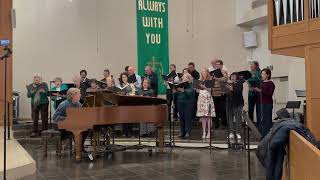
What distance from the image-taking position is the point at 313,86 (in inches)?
243

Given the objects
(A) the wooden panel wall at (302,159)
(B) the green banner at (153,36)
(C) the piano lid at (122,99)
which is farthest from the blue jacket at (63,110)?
(B) the green banner at (153,36)

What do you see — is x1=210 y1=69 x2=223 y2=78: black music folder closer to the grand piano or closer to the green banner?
the grand piano

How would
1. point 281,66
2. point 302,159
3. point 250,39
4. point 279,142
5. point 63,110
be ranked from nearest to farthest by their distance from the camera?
point 302,159 < point 279,142 < point 63,110 < point 281,66 < point 250,39

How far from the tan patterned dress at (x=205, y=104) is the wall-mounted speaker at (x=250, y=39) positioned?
171 inches

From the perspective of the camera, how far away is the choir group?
7.44 m

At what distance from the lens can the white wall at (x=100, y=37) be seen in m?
10.7

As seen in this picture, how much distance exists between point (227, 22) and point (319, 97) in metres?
6.72

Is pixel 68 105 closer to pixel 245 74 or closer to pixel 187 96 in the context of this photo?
pixel 187 96

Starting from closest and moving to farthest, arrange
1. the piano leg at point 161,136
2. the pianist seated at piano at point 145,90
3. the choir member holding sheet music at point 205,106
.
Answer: the piano leg at point 161,136, the choir member holding sheet music at point 205,106, the pianist seated at piano at point 145,90

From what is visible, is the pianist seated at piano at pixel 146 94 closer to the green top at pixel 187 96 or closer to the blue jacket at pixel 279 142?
the green top at pixel 187 96

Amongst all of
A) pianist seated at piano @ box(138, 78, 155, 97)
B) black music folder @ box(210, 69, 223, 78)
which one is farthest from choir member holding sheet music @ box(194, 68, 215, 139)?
pianist seated at piano @ box(138, 78, 155, 97)

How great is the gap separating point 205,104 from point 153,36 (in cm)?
367

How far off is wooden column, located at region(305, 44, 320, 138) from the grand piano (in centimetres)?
232

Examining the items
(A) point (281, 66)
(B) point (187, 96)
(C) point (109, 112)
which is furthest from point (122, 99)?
(A) point (281, 66)
